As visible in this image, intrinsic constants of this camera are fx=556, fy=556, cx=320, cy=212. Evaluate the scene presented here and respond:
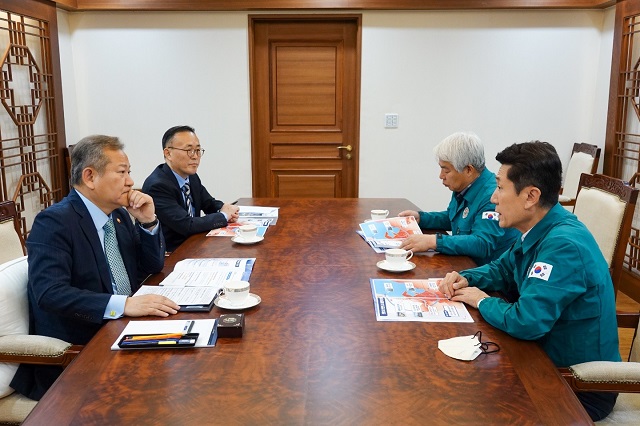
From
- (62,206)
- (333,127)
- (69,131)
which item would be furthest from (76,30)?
(62,206)

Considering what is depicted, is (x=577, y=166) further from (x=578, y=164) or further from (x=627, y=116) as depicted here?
(x=627, y=116)

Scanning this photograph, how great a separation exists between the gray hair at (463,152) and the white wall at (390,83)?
7.58 feet

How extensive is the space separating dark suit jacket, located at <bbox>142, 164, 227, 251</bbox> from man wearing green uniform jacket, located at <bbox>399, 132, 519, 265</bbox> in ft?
3.12

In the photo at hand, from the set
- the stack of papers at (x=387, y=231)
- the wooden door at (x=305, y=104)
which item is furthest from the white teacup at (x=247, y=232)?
the wooden door at (x=305, y=104)

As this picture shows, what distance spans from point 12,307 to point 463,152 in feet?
5.62

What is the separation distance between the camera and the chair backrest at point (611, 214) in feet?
6.86

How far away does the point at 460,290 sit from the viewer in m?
1.63

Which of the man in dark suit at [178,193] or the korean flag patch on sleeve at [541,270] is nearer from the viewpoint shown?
the korean flag patch on sleeve at [541,270]

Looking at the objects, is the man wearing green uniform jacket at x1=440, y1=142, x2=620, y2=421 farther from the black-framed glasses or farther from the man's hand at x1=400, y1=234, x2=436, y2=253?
the man's hand at x1=400, y1=234, x2=436, y2=253

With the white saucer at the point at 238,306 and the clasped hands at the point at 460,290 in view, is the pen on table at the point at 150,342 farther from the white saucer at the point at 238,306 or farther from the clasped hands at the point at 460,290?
the clasped hands at the point at 460,290

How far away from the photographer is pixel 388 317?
4.88ft

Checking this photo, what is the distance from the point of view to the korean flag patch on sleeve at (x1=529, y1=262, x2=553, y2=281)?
1405mm

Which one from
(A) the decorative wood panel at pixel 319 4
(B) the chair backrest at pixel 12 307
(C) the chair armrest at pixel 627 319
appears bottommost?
(C) the chair armrest at pixel 627 319

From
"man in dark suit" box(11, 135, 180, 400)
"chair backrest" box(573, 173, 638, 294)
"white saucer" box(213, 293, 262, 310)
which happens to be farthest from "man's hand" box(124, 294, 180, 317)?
"chair backrest" box(573, 173, 638, 294)
